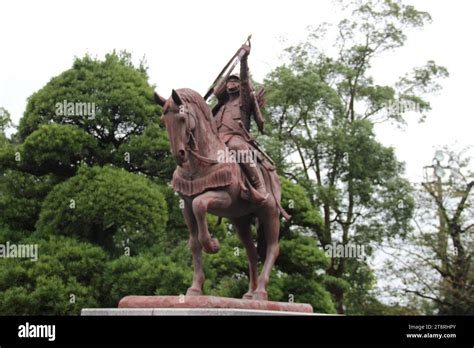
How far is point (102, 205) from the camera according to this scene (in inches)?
683

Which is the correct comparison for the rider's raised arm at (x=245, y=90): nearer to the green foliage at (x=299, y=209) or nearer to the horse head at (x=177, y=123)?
the horse head at (x=177, y=123)

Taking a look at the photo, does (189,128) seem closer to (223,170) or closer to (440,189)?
(223,170)

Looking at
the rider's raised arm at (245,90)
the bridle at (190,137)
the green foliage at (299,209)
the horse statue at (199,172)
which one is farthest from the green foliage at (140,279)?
the bridle at (190,137)

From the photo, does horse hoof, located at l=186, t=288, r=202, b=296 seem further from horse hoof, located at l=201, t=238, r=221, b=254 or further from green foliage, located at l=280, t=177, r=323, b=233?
green foliage, located at l=280, t=177, r=323, b=233

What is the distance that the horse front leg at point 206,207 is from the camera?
9797 mm

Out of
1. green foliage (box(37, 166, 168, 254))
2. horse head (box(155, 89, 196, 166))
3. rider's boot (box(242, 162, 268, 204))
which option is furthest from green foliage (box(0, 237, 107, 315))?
horse head (box(155, 89, 196, 166))

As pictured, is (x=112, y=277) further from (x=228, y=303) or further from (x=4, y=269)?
(x=228, y=303)

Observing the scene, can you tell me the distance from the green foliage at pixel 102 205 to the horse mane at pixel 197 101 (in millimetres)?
7371

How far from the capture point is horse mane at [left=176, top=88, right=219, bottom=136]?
395 inches

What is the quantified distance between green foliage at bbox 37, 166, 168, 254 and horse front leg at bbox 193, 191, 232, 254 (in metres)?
7.60

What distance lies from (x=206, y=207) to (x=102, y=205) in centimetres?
794

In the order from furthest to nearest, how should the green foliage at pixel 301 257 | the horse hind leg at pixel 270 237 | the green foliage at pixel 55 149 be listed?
the green foliage at pixel 301 257
the green foliage at pixel 55 149
the horse hind leg at pixel 270 237

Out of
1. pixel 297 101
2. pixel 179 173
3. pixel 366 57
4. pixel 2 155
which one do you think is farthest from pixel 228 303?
pixel 366 57
